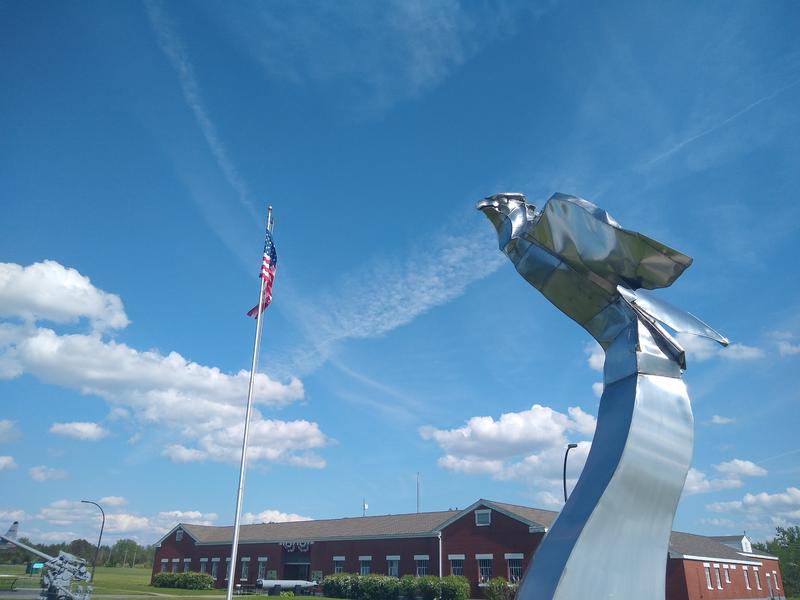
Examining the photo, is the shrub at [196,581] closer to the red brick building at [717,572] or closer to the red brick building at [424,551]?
the red brick building at [424,551]

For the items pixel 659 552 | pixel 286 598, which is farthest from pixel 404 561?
pixel 659 552

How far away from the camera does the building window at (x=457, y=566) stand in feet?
128

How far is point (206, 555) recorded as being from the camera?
55812 mm

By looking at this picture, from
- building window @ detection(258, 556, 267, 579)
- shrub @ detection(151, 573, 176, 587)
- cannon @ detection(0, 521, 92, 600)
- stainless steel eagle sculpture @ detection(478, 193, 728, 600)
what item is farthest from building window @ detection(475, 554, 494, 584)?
stainless steel eagle sculpture @ detection(478, 193, 728, 600)

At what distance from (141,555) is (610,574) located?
16671cm

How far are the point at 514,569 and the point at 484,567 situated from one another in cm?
210

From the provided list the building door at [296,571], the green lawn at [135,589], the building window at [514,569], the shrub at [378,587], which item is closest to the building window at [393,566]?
the shrub at [378,587]

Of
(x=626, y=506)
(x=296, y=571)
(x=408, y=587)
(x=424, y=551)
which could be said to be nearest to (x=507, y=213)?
(x=626, y=506)

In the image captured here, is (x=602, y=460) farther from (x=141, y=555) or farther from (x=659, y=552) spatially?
(x=141, y=555)

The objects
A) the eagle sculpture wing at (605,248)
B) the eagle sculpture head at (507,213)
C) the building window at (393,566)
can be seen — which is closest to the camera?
the eagle sculpture wing at (605,248)

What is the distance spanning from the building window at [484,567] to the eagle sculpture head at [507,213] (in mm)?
32579

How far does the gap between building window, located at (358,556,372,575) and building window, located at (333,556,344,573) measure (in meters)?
1.80

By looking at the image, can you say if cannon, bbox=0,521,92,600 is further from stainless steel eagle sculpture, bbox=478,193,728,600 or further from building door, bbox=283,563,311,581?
building door, bbox=283,563,311,581

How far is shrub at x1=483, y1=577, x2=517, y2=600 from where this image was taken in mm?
34688
